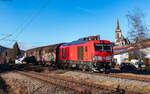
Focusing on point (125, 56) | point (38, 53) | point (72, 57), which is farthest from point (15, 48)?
point (72, 57)

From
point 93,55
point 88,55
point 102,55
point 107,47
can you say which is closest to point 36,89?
point 93,55

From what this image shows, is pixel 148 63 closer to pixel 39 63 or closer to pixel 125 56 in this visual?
pixel 125 56

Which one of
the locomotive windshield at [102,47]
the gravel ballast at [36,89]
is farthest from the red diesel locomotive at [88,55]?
the gravel ballast at [36,89]

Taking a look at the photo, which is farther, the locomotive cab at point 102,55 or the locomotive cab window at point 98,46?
the locomotive cab window at point 98,46

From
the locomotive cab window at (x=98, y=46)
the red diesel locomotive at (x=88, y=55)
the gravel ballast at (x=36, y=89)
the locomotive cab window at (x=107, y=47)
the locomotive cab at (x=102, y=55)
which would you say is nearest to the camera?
the gravel ballast at (x=36, y=89)

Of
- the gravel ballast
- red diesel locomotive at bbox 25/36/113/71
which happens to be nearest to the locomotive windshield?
red diesel locomotive at bbox 25/36/113/71

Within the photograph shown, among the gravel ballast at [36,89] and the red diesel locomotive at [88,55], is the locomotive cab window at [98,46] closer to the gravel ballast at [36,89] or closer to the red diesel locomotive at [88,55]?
the red diesel locomotive at [88,55]

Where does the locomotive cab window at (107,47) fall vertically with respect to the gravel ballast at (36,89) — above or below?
above

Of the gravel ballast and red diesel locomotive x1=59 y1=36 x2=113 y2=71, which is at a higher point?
red diesel locomotive x1=59 y1=36 x2=113 y2=71

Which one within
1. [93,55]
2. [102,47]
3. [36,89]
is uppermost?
[102,47]

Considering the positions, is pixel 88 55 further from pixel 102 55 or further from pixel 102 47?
pixel 102 47

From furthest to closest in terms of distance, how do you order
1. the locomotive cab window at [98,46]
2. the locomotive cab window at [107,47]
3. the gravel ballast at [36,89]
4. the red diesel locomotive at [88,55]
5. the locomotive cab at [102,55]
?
the locomotive cab window at [107,47]
the locomotive cab window at [98,46]
the red diesel locomotive at [88,55]
the locomotive cab at [102,55]
the gravel ballast at [36,89]

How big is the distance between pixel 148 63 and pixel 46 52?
17.3m

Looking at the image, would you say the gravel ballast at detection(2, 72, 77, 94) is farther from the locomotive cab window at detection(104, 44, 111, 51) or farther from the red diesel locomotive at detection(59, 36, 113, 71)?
the locomotive cab window at detection(104, 44, 111, 51)
